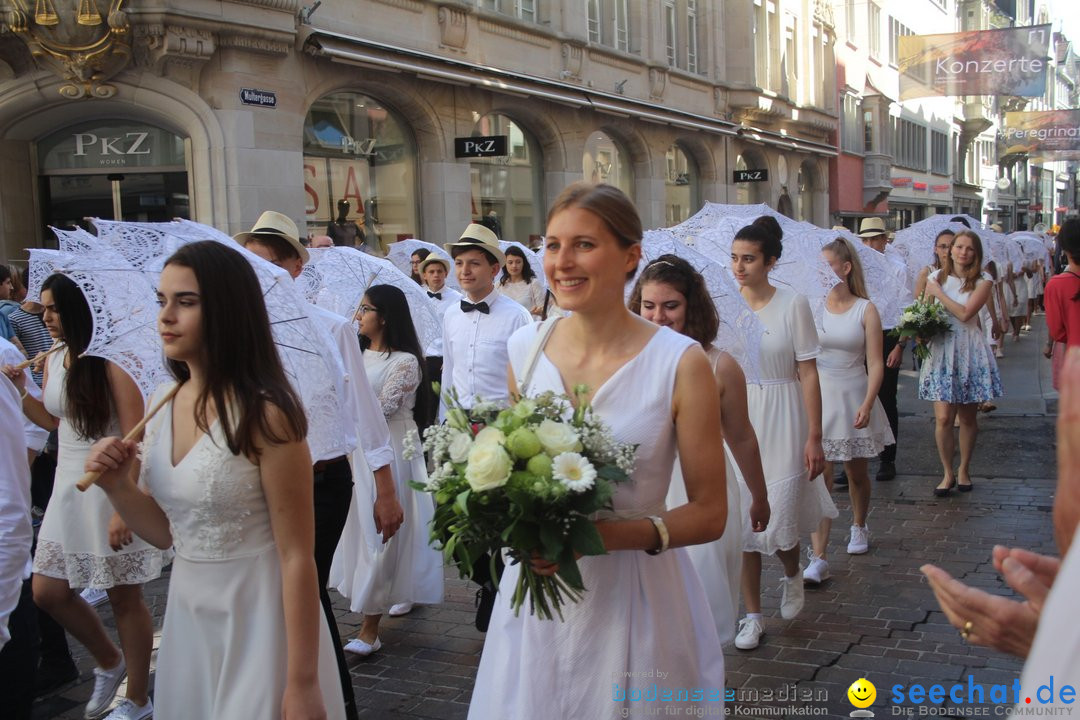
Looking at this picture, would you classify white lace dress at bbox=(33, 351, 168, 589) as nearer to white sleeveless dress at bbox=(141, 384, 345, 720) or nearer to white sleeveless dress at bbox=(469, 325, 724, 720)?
white sleeveless dress at bbox=(141, 384, 345, 720)

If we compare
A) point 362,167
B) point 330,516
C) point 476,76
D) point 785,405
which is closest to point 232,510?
point 330,516

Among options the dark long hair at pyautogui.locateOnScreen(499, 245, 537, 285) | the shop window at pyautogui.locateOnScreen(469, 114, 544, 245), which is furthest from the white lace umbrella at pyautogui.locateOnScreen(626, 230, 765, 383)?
the shop window at pyautogui.locateOnScreen(469, 114, 544, 245)

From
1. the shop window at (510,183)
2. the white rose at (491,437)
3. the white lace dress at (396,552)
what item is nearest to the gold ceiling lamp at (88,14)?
the shop window at (510,183)

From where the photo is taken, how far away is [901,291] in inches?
445

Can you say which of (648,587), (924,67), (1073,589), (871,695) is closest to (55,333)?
(648,587)

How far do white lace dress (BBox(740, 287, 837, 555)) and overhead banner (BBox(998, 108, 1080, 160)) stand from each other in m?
28.7

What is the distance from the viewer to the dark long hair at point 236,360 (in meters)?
2.84

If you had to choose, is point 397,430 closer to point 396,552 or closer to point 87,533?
point 396,552

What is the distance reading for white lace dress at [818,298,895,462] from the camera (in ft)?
24.6

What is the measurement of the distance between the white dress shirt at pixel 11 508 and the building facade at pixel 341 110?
38.3 feet

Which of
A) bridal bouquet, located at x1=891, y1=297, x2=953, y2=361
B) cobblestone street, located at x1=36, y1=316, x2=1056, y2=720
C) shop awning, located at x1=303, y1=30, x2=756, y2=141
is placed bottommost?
cobblestone street, located at x1=36, y1=316, x2=1056, y2=720

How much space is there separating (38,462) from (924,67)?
63.5 ft

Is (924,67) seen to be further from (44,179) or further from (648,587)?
(648,587)

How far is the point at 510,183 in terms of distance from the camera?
22047 mm
